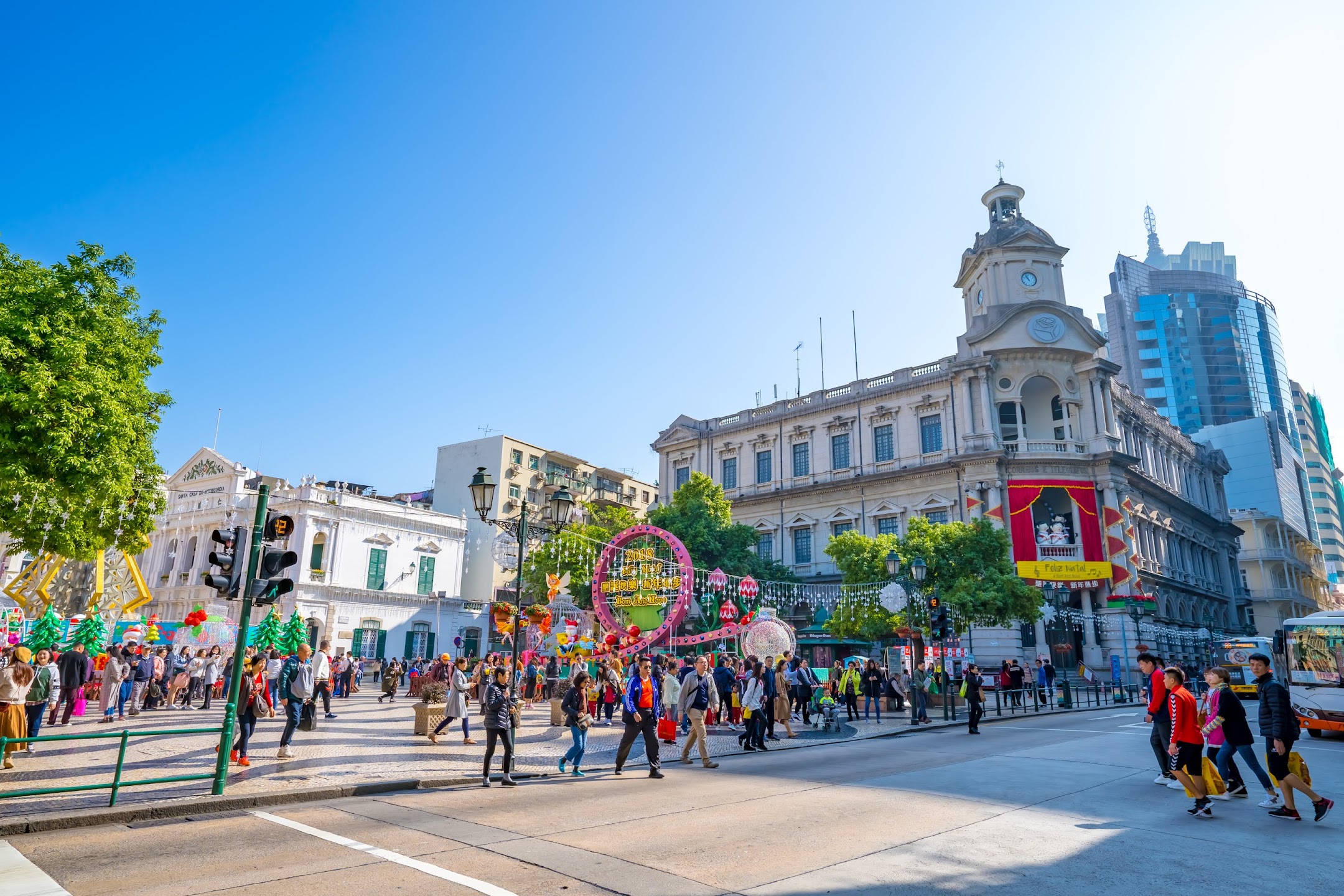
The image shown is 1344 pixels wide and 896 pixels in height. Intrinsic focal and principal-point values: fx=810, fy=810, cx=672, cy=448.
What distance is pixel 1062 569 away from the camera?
39906mm

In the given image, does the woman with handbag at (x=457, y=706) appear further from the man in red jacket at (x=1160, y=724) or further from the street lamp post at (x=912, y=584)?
the man in red jacket at (x=1160, y=724)

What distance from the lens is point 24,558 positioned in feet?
158

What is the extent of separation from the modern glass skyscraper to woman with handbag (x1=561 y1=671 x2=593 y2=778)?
115m

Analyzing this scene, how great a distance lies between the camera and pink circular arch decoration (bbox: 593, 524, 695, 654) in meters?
23.8

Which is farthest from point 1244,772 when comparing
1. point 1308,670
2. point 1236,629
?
point 1236,629

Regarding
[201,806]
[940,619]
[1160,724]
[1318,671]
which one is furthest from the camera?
[940,619]

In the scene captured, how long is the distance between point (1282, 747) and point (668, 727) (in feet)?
35.9

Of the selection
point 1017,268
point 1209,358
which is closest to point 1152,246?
point 1209,358

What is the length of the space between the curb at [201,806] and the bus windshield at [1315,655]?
702 inches

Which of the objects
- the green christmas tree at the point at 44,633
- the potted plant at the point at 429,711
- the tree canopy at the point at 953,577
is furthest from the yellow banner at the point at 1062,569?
the green christmas tree at the point at 44,633

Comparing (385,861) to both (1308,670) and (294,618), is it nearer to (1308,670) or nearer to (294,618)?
(1308,670)

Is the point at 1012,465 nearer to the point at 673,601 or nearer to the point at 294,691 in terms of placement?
the point at 673,601

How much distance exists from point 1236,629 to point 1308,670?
166ft

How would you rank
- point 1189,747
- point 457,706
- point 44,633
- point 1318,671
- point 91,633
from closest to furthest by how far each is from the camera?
1. point 1189,747
2. point 457,706
3. point 1318,671
4. point 91,633
5. point 44,633
